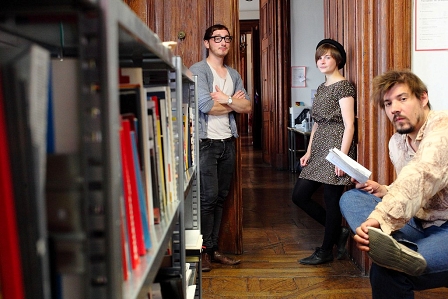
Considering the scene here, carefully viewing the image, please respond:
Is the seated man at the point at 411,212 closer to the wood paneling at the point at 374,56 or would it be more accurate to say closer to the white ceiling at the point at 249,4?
the wood paneling at the point at 374,56

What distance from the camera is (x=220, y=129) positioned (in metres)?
3.34

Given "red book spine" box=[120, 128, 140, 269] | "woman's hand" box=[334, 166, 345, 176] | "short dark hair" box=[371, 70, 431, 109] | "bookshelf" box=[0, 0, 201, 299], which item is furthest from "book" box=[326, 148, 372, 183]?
"bookshelf" box=[0, 0, 201, 299]

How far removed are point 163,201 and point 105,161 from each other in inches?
26.3

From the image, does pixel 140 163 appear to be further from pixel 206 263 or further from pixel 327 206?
pixel 327 206

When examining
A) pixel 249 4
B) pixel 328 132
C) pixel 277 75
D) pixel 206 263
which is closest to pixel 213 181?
pixel 206 263

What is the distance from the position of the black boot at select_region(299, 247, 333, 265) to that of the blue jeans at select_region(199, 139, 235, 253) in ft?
1.98

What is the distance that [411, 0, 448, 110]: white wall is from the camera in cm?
283

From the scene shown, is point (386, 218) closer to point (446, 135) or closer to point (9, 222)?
point (446, 135)

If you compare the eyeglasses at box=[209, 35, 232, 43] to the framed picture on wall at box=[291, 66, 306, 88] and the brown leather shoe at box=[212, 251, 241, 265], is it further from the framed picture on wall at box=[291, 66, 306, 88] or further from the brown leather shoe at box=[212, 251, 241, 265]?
the framed picture on wall at box=[291, 66, 306, 88]

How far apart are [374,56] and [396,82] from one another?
94 cm

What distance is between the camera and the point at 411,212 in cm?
179

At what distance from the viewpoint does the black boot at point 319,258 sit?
3396 mm

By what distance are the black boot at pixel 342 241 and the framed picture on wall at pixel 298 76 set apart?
462 centimetres

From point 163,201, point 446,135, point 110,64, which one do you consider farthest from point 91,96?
point 446,135
